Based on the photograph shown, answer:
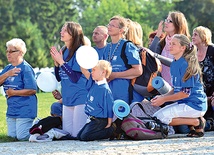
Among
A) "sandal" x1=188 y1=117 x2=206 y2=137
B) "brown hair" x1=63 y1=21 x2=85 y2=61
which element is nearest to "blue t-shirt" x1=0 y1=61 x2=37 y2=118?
"brown hair" x1=63 y1=21 x2=85 y2=61

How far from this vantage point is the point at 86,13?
93188mm

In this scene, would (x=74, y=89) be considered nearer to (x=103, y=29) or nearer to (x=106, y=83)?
(x=106, y=83)

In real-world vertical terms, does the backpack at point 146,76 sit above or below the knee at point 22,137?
above

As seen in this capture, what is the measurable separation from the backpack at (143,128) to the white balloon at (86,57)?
3.40 ft

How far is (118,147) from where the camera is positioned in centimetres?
802

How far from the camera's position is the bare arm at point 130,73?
30.1 ft

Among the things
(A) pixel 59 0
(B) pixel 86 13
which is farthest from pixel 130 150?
(B) pixel 86 13

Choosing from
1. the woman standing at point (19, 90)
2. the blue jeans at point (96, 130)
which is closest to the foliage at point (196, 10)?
the woman standing at point (19, 90)

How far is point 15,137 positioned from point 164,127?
2.37 m

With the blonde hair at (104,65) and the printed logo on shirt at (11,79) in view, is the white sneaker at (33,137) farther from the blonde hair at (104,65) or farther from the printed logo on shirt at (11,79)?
the blonde hair at (104,65)

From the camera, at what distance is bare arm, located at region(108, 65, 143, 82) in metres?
9.19

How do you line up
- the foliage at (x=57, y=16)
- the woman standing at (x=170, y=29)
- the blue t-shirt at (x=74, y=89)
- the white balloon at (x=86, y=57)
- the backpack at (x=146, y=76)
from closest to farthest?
the white balloon at (x=86, y=57) < the blue t-shirt at (x=74, y=89) < the backpack at (x=146, y=76) < the woman standing at (x=170, y=29) < the foliage at (x=57, y=16)

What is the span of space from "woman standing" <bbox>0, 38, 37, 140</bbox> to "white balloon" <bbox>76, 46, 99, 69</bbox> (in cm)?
140

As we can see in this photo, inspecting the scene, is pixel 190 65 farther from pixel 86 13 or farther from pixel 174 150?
pixel 86 13
